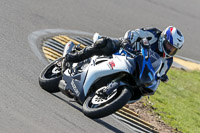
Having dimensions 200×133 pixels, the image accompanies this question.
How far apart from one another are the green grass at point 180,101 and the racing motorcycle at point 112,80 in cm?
230

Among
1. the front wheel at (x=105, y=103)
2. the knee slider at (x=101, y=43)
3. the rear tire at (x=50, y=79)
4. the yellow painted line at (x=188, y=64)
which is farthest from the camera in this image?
the yellow painted line at (x=188, y=64)

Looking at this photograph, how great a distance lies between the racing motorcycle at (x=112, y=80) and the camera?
6648 mm

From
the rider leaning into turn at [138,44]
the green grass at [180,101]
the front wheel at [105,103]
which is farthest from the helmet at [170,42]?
the green grass at [180,101]

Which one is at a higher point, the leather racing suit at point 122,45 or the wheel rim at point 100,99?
the leather racing suit at point 122,45

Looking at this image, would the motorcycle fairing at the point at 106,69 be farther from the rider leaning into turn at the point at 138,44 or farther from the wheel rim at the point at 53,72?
the wheel rim at the point at 53,72

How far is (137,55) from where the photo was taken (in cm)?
686

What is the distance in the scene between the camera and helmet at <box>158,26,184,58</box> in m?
7.14

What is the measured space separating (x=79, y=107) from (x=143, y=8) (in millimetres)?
8669

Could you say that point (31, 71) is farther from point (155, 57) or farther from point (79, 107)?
point (155, 57)

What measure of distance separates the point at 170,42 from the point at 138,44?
0.53m

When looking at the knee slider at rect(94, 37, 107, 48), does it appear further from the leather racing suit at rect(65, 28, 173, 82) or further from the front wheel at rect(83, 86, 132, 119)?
the front wheel at rect(83, 86, 132, 119)

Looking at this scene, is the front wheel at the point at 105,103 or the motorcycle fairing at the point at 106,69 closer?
the front wheel at the point at 105,103

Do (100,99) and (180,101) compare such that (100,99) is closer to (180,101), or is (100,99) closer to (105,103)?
(105,103)

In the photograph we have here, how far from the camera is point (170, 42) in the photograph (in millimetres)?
7137
